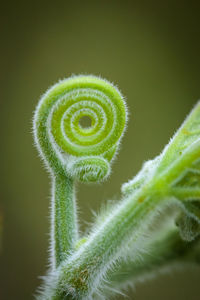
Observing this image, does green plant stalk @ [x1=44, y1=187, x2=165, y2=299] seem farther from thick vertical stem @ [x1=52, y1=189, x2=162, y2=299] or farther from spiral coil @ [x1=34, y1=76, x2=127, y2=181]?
spiral coil @ [x1=34, y1=76, x2=127, y2=181]

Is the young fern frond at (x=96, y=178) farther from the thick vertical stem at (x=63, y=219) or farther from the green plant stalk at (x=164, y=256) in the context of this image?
the green plant stalk at (x=164, y=256)

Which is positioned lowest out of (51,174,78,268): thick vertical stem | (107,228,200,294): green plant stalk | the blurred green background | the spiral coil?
(107,228,200,294): green plant stalk

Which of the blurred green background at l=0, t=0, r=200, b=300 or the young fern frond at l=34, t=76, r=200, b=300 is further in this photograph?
the blurred green background at l=0, t=0, r=200, b=300

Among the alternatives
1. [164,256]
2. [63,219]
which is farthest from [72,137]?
[164,256]

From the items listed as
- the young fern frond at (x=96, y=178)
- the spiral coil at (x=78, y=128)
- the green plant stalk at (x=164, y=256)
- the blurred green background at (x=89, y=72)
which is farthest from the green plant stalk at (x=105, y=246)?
the blurred green background at (x=89, y=72)

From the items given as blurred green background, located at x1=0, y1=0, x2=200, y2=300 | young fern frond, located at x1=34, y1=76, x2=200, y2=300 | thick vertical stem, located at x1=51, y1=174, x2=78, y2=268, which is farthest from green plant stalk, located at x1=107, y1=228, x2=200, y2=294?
blurred green background, located at x1=0, y1=0, x2=200, y2=300

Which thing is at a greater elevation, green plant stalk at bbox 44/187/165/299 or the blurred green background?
the blurred green background

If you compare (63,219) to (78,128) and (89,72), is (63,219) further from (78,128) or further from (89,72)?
Answer: (89,72)

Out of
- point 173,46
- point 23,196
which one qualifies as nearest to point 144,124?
point 173,46
